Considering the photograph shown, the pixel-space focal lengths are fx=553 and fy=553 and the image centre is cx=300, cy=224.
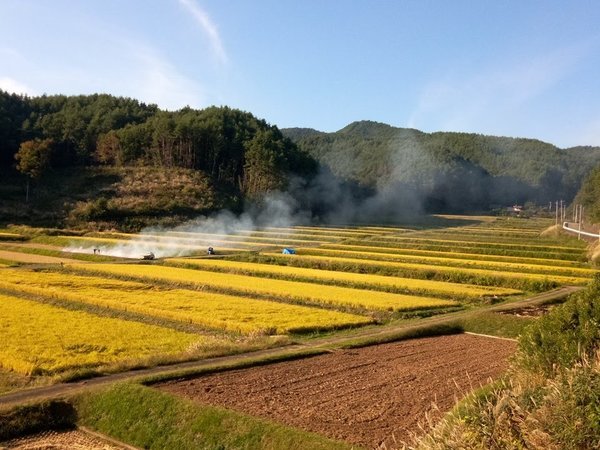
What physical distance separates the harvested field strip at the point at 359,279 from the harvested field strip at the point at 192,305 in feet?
23.8

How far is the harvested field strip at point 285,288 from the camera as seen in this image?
25.6 m

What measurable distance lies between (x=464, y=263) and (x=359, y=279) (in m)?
9.87

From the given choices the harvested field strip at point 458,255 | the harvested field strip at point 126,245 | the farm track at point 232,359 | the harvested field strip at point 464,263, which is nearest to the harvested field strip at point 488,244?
the harvested field strip at point 458,255

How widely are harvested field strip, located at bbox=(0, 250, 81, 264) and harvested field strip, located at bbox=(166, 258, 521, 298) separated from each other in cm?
898

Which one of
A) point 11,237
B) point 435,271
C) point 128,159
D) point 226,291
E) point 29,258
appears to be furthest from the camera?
point 128,159

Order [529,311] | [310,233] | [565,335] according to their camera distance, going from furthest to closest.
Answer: [310,233], [529,311], [565,335]

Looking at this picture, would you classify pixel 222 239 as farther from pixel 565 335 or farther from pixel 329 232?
pixel 565 335

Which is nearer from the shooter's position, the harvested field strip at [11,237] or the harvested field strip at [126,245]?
the harvested field strip at [126,245]

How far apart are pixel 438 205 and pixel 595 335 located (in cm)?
12486

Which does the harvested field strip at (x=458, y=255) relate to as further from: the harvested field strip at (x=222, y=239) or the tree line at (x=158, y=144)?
the tree line at (x=158, y=144)

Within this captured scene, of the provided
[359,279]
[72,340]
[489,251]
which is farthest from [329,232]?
[72,340]

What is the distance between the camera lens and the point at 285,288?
95.5 ft

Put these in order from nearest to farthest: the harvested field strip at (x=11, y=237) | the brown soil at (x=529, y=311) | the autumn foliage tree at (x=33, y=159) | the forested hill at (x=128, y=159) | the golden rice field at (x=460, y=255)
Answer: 1. the brown soil at (x=529, y=311)
2. the golden rice field at (x=460, y=255)
3. the harvested field strip at (x=11, y=237)
4. the forested hill at (x=128, y=159)
5. the autumn foliage tree at (x=33, y=159)

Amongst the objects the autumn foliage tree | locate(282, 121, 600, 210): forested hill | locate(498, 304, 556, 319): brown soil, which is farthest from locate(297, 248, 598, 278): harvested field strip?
locate(282, 121, 600, 210): forested hill
